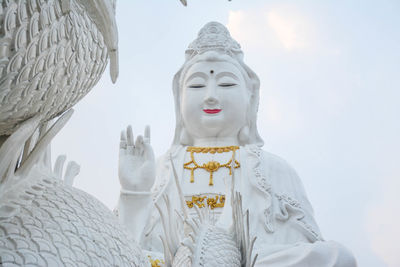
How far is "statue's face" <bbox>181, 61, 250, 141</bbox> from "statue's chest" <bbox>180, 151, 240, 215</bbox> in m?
0.31

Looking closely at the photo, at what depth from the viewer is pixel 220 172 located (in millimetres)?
A: 4004

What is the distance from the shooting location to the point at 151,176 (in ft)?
7.35

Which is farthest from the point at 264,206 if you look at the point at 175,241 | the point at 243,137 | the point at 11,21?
the point at 11,21

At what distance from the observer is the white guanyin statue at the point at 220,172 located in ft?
7.89

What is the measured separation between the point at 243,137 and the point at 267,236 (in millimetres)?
1150

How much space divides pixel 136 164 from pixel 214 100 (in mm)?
2156

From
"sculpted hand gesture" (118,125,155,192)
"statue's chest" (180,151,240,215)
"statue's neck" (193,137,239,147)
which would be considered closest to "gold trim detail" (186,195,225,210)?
"statue's chest" (180,151,240,215)

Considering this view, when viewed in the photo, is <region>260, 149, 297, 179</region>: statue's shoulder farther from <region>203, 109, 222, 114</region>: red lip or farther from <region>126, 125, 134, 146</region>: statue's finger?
<region>126, 125, 134, 146</region>: statue's finger

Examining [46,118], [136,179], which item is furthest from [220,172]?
[46,118]

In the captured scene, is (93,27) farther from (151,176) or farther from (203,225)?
(151,176)

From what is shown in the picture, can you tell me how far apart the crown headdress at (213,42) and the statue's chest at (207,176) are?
41.1 inches

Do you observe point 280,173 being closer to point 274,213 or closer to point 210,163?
point 274,213

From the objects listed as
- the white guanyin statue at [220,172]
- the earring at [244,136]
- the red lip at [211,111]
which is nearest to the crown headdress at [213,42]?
the white guanyin statue at [220,172]

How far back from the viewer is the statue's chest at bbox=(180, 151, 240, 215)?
3824 millimetres
